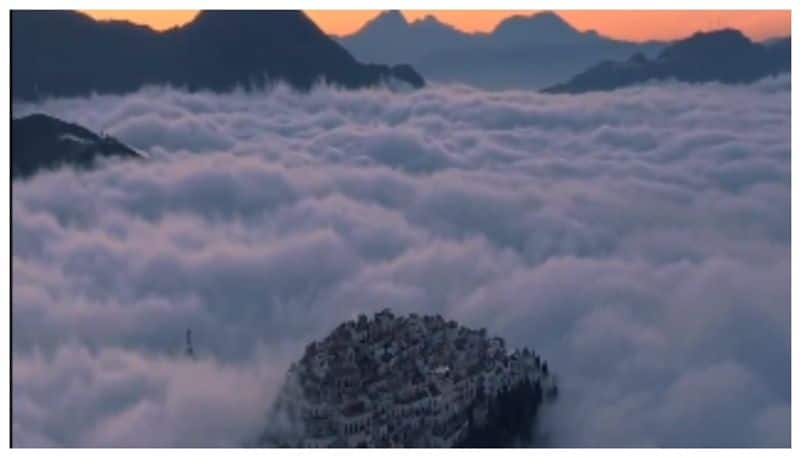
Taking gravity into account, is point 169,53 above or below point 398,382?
above

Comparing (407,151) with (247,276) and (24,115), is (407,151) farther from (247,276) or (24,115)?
(24,115)

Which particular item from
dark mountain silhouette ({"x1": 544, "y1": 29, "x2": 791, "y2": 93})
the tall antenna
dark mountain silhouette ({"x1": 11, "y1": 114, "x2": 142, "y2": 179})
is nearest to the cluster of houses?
the tall antenna

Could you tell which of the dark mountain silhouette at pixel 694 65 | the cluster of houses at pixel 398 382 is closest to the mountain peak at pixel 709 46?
the dark mountain silhouette at pixel 694 65

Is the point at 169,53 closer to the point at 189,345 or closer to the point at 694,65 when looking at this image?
the point at 694,65

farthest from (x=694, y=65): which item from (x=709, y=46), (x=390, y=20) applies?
(x=390, y=20)

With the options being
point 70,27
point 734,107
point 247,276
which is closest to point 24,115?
point 70,27

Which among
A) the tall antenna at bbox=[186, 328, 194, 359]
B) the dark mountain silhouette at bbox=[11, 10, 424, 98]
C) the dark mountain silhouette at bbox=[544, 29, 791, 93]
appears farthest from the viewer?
the dark mountain silhouette at bbox=[11, 10, 424, 98]

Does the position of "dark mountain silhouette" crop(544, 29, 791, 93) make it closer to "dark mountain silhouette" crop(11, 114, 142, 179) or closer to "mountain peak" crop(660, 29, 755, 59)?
"mountain peak" crop(660, 29, 755, 59)
